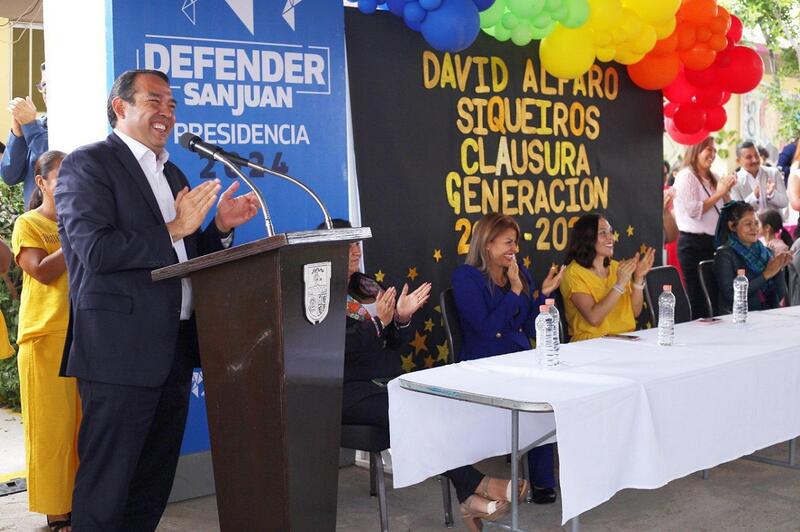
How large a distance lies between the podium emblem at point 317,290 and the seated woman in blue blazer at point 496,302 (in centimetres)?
177

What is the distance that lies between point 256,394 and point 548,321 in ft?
4.46

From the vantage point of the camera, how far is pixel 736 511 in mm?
4012

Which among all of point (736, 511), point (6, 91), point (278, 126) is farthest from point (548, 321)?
point (6, 91)

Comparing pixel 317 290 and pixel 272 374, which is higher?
pixel 317 290

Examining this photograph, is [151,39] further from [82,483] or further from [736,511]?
[736,511]

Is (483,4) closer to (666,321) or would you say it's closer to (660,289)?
(666,321)

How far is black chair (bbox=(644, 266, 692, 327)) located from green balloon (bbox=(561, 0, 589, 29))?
1.36 m

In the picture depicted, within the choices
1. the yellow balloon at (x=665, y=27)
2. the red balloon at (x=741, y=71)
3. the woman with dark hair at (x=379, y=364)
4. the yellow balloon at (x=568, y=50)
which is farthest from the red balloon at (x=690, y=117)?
the woman with dark hair at (x=379, y=364)

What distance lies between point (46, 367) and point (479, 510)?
1727 millimetres

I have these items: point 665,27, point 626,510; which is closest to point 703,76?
point 665,27

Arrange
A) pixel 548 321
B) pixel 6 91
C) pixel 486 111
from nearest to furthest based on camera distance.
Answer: pixel 548 321 → pixel 486 111 → pixel 6 91

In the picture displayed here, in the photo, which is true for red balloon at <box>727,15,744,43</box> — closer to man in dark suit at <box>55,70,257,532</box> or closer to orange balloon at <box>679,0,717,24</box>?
orange balloon at <box>679,0,717,24</box>

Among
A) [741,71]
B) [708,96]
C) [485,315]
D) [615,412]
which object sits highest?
[741,71]

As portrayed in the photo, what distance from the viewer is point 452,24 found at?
4270mm
